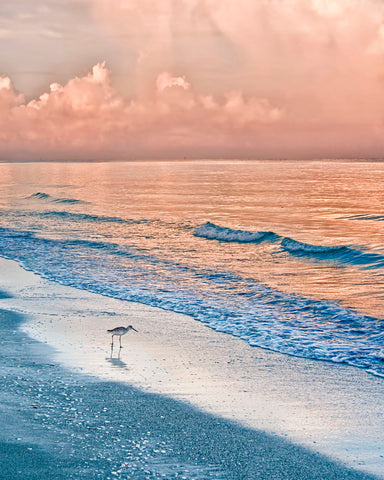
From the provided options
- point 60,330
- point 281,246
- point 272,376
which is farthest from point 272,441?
point 281,246

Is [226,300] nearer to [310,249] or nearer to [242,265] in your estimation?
[242,265]

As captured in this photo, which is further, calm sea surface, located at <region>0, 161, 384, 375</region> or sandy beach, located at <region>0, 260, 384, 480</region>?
calm sea surface, located at <region>0, 161, 384, 375</region>

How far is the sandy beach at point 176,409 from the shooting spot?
21.3ft


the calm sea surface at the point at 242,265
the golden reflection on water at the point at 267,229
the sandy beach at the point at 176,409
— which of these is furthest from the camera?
the golden reflection on water at the point at 267,229

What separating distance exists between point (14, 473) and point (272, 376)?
193 inches

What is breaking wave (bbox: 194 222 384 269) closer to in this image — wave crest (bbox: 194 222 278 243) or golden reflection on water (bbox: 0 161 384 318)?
wave crest (bbox: 194 222 278 243)

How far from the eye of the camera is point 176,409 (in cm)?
806

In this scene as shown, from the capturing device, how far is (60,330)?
12305mm

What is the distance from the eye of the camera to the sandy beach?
21.3 feet

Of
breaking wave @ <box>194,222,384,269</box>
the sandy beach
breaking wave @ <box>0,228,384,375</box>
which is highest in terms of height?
breaking wave @ <box>194,222,384,269</box>

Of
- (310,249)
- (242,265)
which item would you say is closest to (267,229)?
(310,249)

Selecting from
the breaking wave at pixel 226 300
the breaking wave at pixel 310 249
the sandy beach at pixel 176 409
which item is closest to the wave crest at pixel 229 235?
the breaking wave at pixel 310 249

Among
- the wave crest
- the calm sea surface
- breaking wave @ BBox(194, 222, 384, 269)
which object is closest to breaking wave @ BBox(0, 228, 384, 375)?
the calm sea surface

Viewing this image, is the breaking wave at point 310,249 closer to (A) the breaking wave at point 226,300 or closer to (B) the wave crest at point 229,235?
(B) the wave crest at point 229,235
